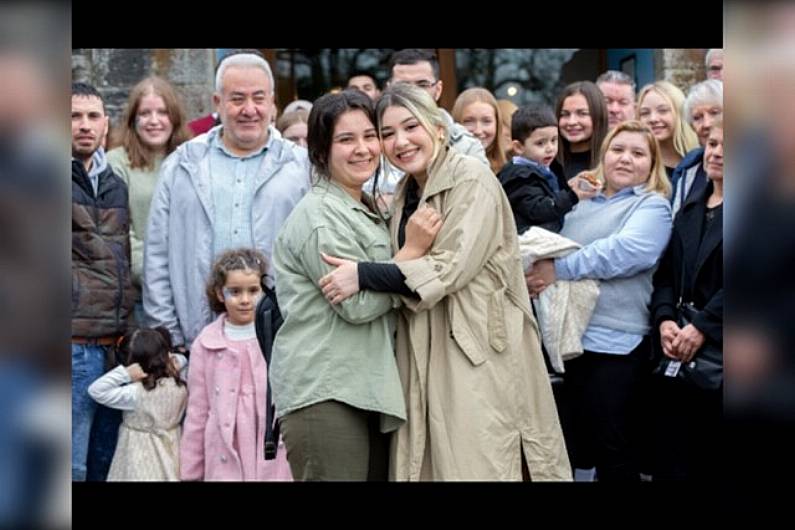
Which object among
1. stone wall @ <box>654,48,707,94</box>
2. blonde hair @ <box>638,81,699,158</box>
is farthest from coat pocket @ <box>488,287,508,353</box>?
stone wall @ <box>654,48,707,94</box>

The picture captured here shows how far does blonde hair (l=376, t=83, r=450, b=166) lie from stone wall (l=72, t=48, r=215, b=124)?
1.87 m

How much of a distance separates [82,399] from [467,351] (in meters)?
1.45

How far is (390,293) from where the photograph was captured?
13.7 feet

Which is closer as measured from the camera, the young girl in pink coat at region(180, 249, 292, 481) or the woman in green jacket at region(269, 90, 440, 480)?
the woman in green jacket at region(269, 90, 440, 480)

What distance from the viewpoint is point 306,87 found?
7402mm

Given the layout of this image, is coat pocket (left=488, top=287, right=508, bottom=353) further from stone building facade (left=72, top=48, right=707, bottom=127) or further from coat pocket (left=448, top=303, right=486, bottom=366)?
stone building facade (left=72, top=48, right=707, bottom=127)

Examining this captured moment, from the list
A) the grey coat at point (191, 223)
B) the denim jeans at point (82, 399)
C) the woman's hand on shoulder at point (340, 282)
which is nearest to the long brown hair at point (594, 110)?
the grey coat at point (191, 223)

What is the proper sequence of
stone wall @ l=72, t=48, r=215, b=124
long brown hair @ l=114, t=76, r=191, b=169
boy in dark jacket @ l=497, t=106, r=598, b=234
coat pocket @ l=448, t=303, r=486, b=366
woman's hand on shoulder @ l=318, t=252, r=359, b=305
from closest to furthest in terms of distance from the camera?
woman's hand on shoulder @ l=318, t=252, r=359, b=305 < coat pocket @ l=448, t=303, r=486, b=366 < boy in dark jacket @ l=497, t=106, r=598, b=234 < long brown hair @ l=114, t=76, r=191, b=169 < stone wall @ l=72, t=48, r=215, b=124

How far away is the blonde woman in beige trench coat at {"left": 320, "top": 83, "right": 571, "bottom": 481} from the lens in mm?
4176

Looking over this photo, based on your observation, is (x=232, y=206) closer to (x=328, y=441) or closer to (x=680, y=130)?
(x=328, y=441)

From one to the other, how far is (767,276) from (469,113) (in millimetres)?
2341

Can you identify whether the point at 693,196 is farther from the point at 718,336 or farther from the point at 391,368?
the point at 391,368

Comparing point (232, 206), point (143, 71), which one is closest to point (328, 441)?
point (232, 206)

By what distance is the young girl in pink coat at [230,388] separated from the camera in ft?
14.9
